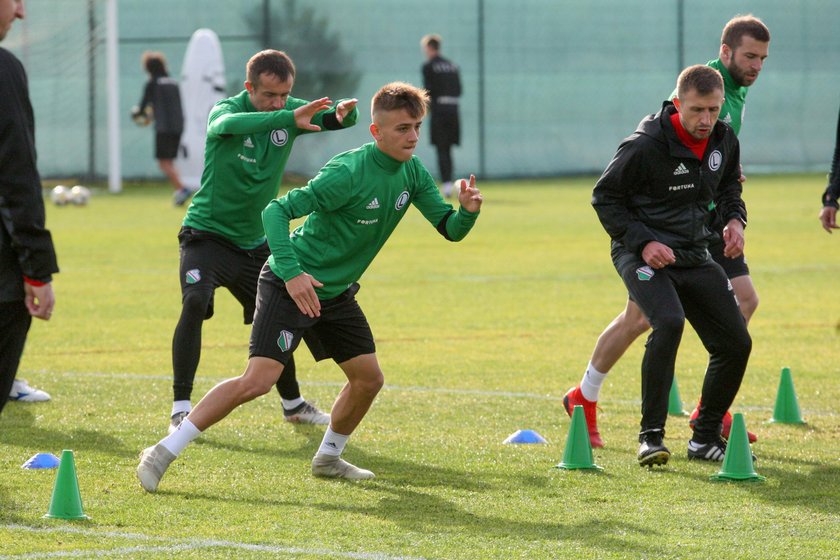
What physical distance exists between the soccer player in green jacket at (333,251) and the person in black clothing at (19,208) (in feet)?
4.13

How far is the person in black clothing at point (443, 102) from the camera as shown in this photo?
2800 centimetres

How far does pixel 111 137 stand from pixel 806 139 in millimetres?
17744

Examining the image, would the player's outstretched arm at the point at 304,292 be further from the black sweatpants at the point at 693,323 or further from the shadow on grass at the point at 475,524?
the black sweatpants at the point at 693,323

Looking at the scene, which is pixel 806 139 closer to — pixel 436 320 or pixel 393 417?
pixel 436 320

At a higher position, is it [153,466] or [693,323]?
[693,323]

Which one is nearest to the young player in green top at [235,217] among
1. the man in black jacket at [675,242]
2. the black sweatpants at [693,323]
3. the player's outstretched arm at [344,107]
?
the player's outstretched arm at [344,107]

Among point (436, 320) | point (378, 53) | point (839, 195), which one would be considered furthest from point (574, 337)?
point (378, 53)

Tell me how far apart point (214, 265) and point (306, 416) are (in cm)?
99

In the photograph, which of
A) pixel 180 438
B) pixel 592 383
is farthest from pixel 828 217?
pixel 180 438

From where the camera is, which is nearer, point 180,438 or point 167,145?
point 180,438

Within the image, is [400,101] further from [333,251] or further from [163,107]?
[163,107]

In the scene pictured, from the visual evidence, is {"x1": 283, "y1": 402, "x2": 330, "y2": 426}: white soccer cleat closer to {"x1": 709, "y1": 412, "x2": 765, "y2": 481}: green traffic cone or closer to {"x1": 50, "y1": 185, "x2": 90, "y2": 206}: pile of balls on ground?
{"x1": 709, "y1": 412, "x2": 765, "y2": 481}: green traffic cone

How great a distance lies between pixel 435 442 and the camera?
7.52m

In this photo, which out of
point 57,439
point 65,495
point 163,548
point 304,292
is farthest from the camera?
point 57,439
